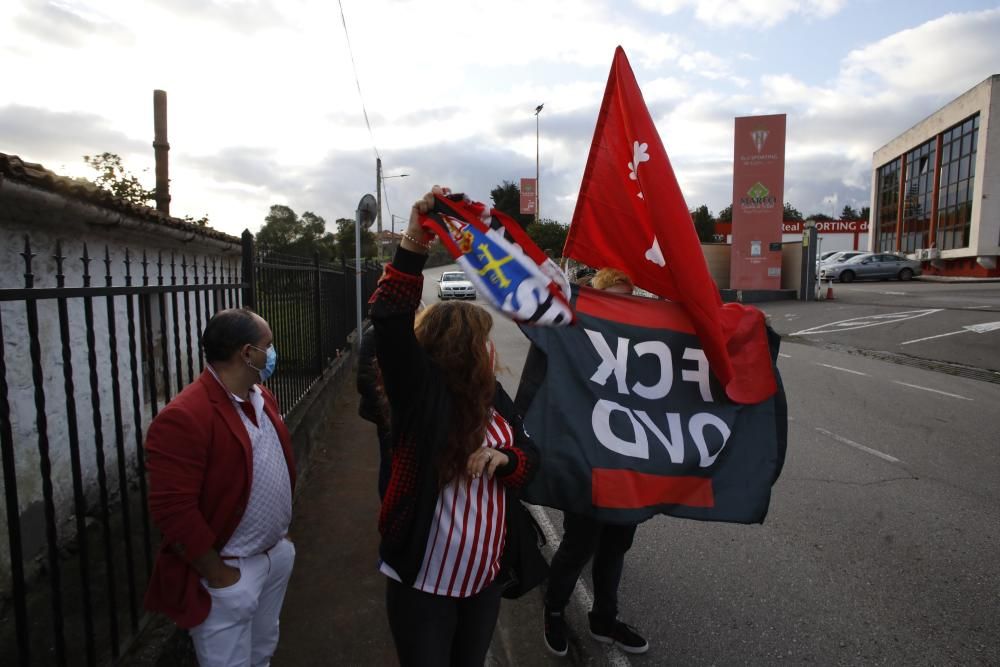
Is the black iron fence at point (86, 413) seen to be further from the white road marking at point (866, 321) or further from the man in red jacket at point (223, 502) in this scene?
the white road marking at point (866, 321)

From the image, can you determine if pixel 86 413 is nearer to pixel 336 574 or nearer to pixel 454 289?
pixel 336 574

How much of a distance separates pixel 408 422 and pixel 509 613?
2027mm

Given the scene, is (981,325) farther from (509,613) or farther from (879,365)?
(509,613)

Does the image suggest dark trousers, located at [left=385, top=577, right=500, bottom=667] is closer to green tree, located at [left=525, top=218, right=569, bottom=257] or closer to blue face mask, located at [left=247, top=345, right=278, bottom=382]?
blue face mask, located at [left=247, top=345, right=278, bottom=382]

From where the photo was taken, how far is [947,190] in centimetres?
3256

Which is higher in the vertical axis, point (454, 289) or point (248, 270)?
point (248, 270)

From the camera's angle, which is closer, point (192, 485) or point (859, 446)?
point (192, 485)

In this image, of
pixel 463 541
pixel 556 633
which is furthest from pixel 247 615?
pixel 556 633

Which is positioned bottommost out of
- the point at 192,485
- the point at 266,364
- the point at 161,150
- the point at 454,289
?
the point at 454,289

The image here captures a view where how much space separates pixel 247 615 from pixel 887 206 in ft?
157

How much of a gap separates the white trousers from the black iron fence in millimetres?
452

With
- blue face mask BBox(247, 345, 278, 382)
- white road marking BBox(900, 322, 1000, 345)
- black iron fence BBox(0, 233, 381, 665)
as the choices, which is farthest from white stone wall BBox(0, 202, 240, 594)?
white road marking BBox(900, 322, 1000, 345)

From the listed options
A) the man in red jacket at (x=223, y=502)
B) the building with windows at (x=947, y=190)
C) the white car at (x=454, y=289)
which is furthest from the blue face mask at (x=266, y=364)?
the building with windows at (x=947, y=190)

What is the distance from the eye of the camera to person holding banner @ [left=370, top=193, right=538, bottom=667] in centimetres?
184
